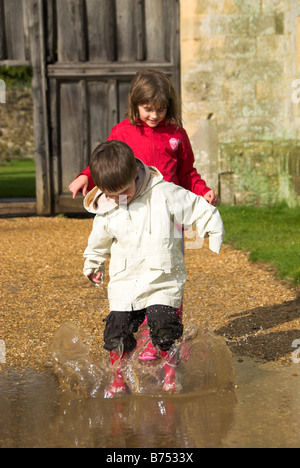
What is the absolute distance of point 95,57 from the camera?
29.5ft

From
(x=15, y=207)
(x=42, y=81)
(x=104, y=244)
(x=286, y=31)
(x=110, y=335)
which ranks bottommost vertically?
(x=15, y=207)

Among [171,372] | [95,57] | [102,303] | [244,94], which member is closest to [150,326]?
[171,372]

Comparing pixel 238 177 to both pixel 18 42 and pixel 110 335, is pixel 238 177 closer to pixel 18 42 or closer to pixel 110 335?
pixel 18 42

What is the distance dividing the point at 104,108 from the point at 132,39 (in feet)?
3.04

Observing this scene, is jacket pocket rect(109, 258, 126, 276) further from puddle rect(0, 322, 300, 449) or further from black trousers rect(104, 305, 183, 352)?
puddle rect(0, 322, 300, 449)

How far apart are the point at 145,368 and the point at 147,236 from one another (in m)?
0.70

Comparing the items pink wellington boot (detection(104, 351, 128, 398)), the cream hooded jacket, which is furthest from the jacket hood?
pink wellington boot (detection(104, 351, 128, 398))

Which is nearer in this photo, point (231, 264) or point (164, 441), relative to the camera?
point (164, 441)

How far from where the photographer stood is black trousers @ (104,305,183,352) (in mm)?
3158

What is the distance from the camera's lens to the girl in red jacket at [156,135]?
3.41m

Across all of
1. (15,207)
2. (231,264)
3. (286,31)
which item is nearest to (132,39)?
(286,31)

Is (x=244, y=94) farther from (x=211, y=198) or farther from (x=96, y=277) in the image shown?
(x=96, y=277)
